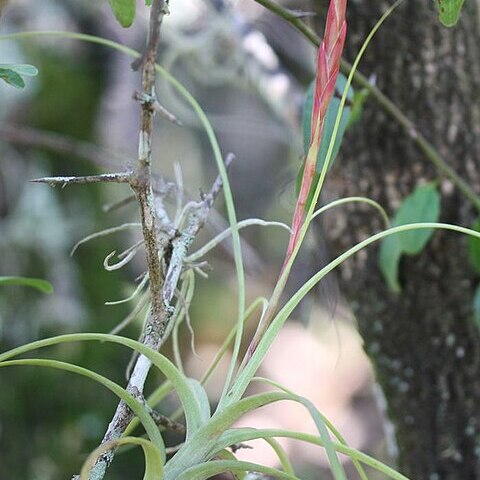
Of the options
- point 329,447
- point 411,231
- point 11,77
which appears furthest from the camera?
point 411,231

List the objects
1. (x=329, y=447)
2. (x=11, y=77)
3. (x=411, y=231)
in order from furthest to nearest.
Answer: (x=411, y=231) → (x=11, y=77) → (x=329, y=447)

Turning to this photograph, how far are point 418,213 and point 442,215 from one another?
8 cm

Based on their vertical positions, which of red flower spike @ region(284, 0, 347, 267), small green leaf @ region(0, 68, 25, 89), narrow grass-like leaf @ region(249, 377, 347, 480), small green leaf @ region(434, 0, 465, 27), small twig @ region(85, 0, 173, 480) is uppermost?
small green leaf @ region(434, 0, 465, 27)

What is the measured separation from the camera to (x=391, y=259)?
2.30 ft

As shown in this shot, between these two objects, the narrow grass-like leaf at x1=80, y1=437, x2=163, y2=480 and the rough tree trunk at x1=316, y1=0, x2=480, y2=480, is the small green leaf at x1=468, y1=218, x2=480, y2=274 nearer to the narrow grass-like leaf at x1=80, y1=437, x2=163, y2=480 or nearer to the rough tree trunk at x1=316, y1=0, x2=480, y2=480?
the rough tree trunk at x1=316, y1=0, x2=480, y2=480

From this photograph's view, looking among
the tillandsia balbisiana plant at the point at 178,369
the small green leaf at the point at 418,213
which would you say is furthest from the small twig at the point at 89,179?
the small green leaf at the point at 418,213

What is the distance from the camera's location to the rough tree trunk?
714 mm

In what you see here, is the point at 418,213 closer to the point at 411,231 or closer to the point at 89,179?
the point at 411,231

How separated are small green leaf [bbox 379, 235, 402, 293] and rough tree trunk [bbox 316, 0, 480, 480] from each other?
30mm

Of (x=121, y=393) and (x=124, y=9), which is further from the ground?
(x=124, y=9)

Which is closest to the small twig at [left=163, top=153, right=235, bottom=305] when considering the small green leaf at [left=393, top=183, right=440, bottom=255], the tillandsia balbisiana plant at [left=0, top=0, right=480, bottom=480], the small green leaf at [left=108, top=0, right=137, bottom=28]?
the tillandsia balbisiana plant at [left=0, top=0, right=480, bottom=480]

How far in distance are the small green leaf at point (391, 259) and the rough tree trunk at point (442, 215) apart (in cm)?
3

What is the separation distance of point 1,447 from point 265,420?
4.14ft

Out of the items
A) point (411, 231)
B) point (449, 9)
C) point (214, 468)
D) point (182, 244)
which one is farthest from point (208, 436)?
point (411, 231)
